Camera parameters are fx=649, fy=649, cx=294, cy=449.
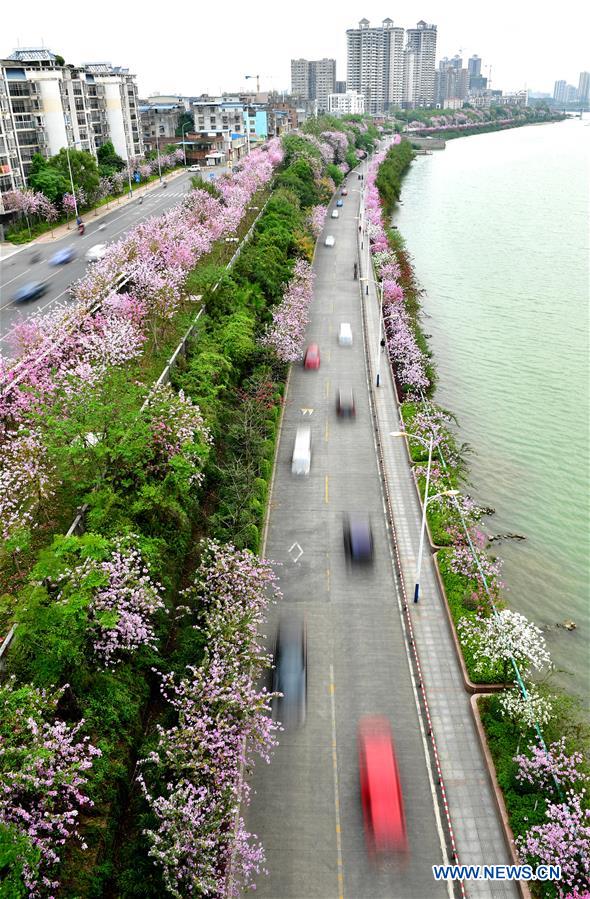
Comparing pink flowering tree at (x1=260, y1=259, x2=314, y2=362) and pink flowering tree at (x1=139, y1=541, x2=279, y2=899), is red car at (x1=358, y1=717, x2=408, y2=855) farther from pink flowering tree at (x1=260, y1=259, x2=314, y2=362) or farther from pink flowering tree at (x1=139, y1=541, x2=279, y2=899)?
pink flowering tree at (x1=260, y1=259, x2=314, y2=362)

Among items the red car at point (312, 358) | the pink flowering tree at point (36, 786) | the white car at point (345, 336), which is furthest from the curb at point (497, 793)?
the white car at point (345, 336)

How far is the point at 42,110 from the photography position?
80688 millimetres

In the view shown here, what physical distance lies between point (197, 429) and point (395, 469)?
12964mm

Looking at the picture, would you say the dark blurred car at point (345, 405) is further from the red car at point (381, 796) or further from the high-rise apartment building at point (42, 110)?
the high-rise apartment building at point (42, 110)

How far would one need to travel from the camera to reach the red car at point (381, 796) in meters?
18.6

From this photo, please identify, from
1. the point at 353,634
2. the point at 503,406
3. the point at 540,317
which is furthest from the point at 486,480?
the point at 540,317

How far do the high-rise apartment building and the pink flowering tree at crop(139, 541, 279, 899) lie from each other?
2514 inches

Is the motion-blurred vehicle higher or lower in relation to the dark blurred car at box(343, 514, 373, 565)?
higher

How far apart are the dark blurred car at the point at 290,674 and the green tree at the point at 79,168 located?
6726 centimetres

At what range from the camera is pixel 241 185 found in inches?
3041

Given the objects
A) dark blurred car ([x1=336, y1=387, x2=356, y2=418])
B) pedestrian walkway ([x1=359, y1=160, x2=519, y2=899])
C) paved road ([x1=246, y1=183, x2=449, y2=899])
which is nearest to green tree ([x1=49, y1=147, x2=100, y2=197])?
dark blurred car ([x1=336, y1=387, x2=356, y2=418])

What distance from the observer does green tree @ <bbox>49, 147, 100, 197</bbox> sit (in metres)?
75.2

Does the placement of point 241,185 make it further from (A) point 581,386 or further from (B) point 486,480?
(B) point 486,480

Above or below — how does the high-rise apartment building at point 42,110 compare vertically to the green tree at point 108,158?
above
